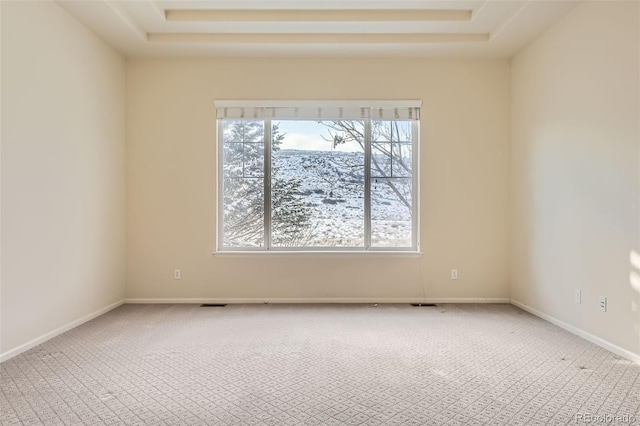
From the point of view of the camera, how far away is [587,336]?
2.87m

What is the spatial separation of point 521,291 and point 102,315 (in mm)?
4342

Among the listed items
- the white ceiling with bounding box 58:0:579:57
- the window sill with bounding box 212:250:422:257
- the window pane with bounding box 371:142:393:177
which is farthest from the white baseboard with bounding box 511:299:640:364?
the white ceiling with bounding box 58:0:579:57

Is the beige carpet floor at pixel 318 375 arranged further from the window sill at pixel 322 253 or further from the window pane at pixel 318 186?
the window pane at pixel 318 186

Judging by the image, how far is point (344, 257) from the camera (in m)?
4.02

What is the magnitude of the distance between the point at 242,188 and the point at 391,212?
1747mm

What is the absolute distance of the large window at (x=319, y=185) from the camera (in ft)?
13.5

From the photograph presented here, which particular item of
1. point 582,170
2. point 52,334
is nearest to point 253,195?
point 52,334

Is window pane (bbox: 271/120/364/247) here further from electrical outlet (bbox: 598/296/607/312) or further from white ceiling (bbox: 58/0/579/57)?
electrical outlet (bbox: 598/296/607/312)

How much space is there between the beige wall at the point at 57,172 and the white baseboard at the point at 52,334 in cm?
3

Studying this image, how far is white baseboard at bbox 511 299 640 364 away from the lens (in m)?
2.49

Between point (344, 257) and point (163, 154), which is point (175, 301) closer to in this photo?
point (163, 154)

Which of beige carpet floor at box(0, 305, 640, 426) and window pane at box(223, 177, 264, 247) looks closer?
beige carpet floor at box(0, 305, 640, 426)

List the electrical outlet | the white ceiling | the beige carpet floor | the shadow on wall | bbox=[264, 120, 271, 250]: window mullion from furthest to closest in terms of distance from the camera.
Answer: bbox=[264, 120, 271, 250]: window mullion, the white ceiling, the electrical outlet, the shadow on wall, the beige carpet floor

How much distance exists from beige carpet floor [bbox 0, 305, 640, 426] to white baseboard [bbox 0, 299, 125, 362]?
0.06 metres
